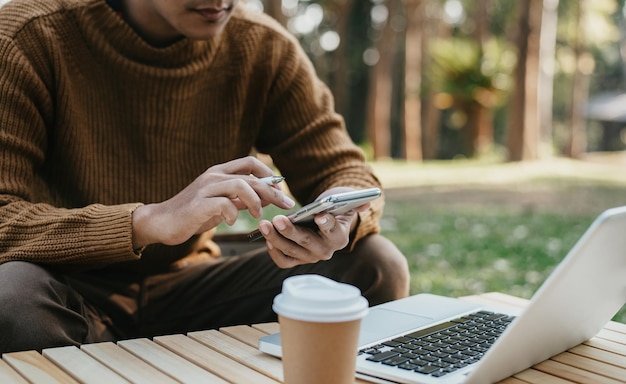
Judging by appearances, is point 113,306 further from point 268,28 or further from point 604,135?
point 604,135

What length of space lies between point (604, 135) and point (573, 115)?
541 inches

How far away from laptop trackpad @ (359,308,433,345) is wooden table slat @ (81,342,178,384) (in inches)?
13.5

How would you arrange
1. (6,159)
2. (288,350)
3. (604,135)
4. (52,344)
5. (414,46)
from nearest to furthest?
(288,350)
(52,344)
(6,159)
(414,46)
(604,135)

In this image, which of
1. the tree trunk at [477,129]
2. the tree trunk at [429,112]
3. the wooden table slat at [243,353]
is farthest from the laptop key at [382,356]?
the tree trunk at [429,112]

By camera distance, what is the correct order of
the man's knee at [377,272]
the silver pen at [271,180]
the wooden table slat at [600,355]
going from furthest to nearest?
the man's knee at [377,272], the silver pen at [271,180], the wooden table slat at [600,355]

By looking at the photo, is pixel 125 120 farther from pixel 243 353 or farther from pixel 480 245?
pixel 480 245

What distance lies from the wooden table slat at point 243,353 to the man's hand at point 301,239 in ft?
0.73

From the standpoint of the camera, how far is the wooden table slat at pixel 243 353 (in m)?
1.29

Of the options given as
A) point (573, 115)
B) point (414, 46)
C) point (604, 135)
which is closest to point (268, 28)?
point (414, 46)

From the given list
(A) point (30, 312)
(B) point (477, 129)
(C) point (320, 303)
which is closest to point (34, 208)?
(A) point (30, 312)

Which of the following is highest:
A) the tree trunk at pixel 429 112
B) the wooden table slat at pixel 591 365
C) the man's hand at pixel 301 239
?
the man's hand at pixel 301 239

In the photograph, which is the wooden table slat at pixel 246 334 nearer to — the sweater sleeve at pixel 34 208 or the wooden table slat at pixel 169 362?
the wooden table slat at pixel 169 362

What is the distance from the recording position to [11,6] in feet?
6.95

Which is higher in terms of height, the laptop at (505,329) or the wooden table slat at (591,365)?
the laptop at (505,329)
